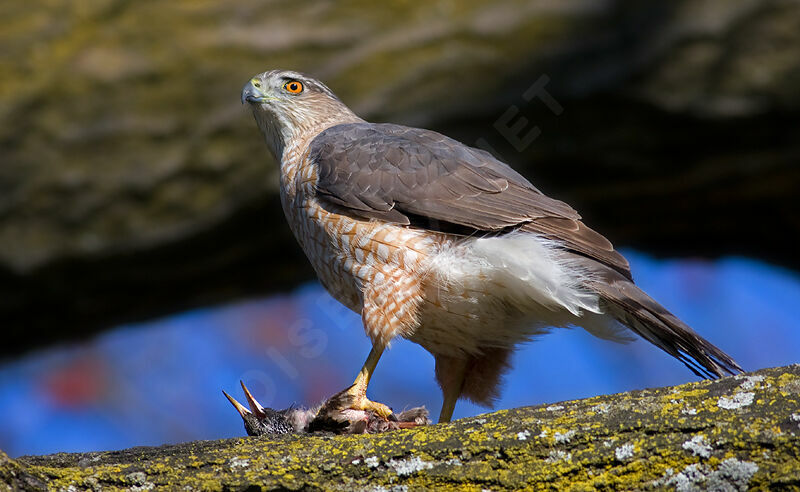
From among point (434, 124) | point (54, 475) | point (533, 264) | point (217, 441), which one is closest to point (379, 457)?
point (217, 441)

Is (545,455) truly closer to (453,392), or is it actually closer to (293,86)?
(453,392)

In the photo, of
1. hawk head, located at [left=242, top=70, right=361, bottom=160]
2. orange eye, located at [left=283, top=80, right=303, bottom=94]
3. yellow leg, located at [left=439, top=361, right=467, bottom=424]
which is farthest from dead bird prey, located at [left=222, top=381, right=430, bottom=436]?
orange eye, located at [left=283, top=80, right=303, bottom=94]

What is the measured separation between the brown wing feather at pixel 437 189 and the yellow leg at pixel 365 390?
24.8 inches

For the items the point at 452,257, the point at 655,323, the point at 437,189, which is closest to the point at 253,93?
the point at 437,189

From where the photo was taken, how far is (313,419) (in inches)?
143

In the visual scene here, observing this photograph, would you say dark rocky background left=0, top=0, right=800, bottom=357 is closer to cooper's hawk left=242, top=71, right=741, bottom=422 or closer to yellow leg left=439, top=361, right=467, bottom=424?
cooper's hawk left=242, top=71, right=741, bottom=422

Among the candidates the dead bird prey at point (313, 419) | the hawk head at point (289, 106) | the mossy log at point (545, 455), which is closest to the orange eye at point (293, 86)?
the hawk head at point (289, 106)

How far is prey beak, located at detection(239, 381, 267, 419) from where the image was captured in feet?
11.5

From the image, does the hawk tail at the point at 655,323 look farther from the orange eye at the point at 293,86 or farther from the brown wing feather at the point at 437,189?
the orange eye at the point at 293,86

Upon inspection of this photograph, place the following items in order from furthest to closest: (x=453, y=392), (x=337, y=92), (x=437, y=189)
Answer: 1. (x=337, y=92)
2. (x=453, y=392)
3. (x=437, y=189)

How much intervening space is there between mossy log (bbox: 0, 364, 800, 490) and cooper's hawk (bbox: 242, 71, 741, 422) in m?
0.96

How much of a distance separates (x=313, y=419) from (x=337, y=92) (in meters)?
2.41

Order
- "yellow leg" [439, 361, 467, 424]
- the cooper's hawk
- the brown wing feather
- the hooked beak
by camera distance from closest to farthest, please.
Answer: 1. the cooper's hawk
2. the brown wing feather
3. "yellow leg" [439, 361, 467, 424]
4. the hooked beak

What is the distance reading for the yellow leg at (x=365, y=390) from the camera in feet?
12.0
